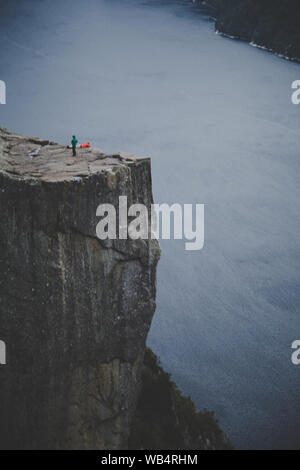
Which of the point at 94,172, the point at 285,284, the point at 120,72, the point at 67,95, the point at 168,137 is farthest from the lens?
the point at 120,72

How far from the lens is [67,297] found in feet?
33.2

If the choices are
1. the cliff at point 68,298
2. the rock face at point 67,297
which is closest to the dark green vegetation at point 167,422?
the cliff at point 68,298

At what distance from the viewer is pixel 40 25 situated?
4488cm

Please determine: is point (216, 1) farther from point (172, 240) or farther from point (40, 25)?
point (172, 240)

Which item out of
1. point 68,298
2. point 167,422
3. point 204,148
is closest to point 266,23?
point 204,148

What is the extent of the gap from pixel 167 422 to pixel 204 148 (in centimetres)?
2059

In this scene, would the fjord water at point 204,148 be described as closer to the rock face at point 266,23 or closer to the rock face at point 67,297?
the rock face at point 266,23

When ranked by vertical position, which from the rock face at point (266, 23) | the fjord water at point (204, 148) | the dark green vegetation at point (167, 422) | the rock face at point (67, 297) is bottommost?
the dark green vegetation at point (167, 422)

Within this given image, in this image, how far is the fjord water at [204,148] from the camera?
56.9ft

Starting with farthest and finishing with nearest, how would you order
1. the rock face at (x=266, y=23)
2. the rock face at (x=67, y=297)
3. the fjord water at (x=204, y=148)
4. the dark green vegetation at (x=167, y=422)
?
the rock face at (x=266, y=23) < the fjord water at (x=204, y=148) < the dark green vegetation at (x=167, y=422) < the rock face at (x=67, y=297)

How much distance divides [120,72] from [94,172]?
3111cm

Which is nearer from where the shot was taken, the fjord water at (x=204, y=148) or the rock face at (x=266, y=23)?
the fjord water at (x=204, y=148)

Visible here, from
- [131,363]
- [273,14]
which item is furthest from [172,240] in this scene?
[273,14]

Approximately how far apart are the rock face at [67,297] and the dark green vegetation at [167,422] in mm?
1103
